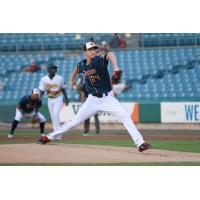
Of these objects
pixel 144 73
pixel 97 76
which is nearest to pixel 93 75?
pixel 97 76

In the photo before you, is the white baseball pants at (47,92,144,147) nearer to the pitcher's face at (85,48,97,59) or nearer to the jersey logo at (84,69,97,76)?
the jersey logo at (84,69,97,76)

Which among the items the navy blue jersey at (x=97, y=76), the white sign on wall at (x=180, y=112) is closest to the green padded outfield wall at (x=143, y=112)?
the white sign on wall at (x=180, y=112)

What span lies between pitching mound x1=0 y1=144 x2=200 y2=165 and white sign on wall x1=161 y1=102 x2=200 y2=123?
11.5 feet

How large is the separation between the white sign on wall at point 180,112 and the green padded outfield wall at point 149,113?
0.44 ft

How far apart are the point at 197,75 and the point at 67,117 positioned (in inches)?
174

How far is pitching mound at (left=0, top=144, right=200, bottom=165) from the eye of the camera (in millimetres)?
8547

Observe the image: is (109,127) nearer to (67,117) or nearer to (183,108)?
(67,117)

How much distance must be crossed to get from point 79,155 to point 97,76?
1.09 m

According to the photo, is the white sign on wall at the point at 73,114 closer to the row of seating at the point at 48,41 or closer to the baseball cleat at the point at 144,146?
the row of seating at the point at 48,41

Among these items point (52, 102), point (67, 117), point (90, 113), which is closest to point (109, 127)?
point (67, 117)

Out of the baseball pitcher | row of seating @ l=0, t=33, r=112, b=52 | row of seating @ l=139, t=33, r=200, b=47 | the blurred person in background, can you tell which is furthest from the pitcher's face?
the blurred person in background

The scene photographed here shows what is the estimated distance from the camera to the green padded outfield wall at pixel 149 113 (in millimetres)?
14433

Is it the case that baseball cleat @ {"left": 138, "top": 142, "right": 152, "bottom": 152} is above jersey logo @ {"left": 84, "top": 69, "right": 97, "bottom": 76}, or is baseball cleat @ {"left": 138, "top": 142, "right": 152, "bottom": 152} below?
below

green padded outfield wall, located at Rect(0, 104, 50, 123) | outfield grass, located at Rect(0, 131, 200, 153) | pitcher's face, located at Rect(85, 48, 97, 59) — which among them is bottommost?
outfield grass, located at Rect(0, 131, 200, 153)
